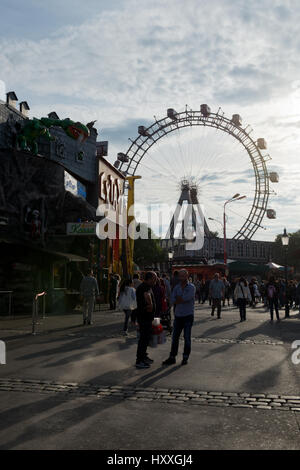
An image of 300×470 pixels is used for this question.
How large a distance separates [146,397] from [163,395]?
0.79 feet

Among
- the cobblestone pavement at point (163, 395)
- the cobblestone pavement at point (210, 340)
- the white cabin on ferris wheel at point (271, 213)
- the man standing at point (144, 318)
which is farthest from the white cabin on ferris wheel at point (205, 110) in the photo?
the cobblestone pavement at point (163, 395)

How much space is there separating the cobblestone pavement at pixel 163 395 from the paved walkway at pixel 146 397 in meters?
0.01

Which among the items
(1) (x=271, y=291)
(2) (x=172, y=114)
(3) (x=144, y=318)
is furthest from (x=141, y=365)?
(2) (x=172, y=114)

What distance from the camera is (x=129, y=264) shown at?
33156 mm

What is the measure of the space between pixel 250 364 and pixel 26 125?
18338mm

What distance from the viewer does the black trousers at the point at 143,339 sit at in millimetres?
8086

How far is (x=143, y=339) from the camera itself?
815 centimetres

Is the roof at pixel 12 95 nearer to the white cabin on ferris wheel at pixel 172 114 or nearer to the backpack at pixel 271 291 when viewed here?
the backpack at pixel 271 291

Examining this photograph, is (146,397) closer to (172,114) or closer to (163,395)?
(163,395)

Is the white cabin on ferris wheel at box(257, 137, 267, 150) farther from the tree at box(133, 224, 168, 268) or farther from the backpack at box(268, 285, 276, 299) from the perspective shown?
the tree at box(133, 224, 168, 268)

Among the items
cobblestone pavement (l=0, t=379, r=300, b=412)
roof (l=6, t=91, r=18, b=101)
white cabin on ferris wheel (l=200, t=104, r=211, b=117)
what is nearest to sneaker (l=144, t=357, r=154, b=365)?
cobblestone pavement (l=0, t=379, r=300, b=412)
